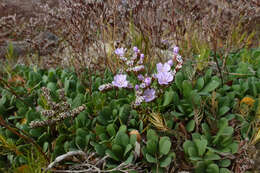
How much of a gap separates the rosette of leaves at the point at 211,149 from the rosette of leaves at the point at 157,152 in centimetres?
12

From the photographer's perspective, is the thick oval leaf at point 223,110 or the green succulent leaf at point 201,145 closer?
the green succulent leaf at point 201,145

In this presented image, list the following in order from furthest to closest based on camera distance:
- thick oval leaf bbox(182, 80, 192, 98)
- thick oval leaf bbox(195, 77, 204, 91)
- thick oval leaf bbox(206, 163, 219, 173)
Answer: thick oval leaf bbox(195, 77, 204, 91)
thick oval leaf bbox(182, 80, 192, 98)
thick oval leaf bbox(206, 163, 219, 173)

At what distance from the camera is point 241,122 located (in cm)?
154

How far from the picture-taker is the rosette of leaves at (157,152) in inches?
52.4

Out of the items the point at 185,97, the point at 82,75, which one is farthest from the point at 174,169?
the point at 82,75

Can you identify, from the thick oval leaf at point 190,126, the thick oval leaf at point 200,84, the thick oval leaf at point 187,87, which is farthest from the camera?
the thick oval leaf at point 200,84

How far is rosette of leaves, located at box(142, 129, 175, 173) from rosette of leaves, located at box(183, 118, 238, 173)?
117 millimetres

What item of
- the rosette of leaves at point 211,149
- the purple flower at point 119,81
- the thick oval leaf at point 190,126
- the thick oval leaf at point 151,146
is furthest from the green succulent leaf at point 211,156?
the purple flower at point 119,81

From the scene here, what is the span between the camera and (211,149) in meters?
1.33

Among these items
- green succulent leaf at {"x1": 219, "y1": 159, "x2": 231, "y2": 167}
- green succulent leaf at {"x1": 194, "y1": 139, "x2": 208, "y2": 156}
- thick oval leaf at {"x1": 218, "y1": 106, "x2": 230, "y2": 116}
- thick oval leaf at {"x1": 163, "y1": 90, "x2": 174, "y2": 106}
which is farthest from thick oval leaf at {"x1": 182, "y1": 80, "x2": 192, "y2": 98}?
green succulent leaf at {"x1": 219, "y1": 159, "x2": 231, "y2": 167}

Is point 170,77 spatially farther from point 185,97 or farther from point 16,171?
point 16,171

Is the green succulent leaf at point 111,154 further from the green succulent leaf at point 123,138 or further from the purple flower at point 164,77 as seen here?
the purple flower at point 164,77

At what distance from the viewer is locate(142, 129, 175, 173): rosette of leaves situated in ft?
4.37

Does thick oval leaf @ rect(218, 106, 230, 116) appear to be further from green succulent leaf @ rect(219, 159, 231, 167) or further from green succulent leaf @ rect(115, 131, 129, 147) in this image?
green succulent leaf @ rect(115, 131, 129, 147)
